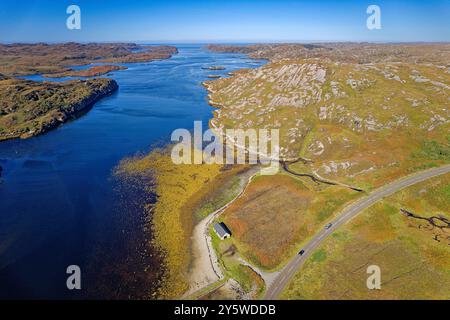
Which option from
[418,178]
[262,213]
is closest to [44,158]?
[262,213]

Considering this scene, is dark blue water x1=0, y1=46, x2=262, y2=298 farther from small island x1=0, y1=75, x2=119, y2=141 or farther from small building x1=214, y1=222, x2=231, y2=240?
small building x1=214, y1=222, x2=231, y2=240

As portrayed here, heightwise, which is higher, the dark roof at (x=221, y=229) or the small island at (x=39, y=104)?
the small island at (x=39, y=104)

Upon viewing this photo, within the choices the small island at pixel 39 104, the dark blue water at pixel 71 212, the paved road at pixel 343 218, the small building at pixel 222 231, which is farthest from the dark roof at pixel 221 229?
the small island at pixel 39 104

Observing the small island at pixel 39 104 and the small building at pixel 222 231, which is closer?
the small building at pixel 222 231

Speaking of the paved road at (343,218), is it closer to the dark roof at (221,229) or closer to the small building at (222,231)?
the small building at (222,231)

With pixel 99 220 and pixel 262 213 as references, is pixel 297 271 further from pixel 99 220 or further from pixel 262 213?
pixel 99 220

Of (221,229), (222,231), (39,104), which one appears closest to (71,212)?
(221,229)
